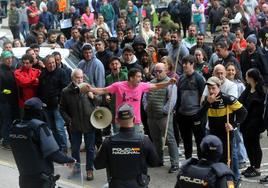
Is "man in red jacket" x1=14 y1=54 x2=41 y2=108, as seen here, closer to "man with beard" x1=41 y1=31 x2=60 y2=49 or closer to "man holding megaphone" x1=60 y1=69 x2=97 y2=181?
"man holding megaphone" x1=60 y1=69 x2=97 y2=181

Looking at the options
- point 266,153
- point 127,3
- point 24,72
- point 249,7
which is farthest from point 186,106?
point 127,3

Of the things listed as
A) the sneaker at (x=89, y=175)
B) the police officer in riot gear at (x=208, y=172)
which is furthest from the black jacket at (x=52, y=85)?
the police officer in riot gear at (x=208, y=172)

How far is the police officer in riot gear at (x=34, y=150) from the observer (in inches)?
320

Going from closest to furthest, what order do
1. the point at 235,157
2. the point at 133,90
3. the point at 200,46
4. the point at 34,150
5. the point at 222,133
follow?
the point at 34,150, the point at 222,133, the point at 235,157, the point at 133,90, the point at 200,46

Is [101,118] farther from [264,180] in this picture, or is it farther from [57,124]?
[264,180]

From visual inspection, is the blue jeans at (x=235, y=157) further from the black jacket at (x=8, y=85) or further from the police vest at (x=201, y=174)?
the black jacket at (x=8, y=85)

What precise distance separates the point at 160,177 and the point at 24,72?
3130 millimetres

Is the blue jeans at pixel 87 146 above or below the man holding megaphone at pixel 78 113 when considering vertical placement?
below

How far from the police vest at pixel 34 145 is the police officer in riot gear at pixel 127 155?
2.85 feet

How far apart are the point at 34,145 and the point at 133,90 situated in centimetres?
266

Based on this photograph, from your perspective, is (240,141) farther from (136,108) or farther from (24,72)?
(24,72)

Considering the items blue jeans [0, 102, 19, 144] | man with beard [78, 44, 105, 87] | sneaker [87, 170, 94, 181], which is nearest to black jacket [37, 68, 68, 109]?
man with beard [78, 44, 105, 87]

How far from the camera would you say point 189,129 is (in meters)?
11.2

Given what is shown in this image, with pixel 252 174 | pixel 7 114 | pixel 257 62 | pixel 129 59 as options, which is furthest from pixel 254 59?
pixel 7 114
